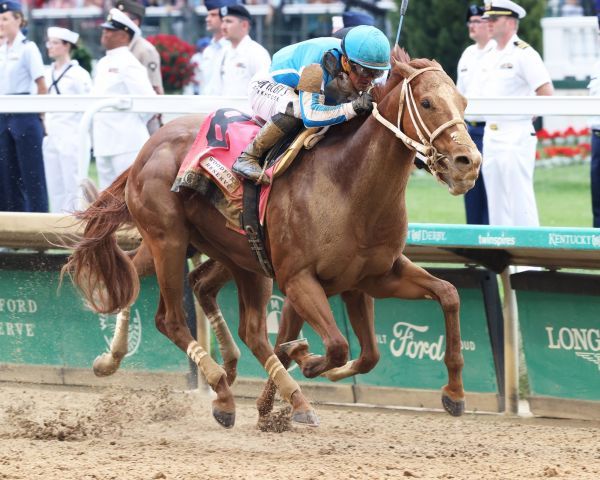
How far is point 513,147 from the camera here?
23.6 ft

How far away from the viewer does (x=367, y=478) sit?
485cm

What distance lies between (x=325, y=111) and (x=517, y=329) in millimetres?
1699

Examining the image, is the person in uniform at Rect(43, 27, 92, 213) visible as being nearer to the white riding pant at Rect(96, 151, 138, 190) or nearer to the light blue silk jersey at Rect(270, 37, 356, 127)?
the white riding pant at Rect(96, 151, 138, 190)

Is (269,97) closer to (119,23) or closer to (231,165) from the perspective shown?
(231,165)

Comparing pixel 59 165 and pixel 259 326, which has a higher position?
pixel 59 165

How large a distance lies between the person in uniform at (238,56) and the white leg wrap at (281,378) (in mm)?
3466

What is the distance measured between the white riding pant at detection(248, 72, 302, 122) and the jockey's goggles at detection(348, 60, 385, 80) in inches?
13.4

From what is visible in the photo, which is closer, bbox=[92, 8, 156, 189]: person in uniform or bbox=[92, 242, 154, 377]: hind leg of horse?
bbox=[92, 242, 154, 377]: hind leg of horse

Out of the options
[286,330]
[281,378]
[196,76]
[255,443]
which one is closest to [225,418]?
[255,443]

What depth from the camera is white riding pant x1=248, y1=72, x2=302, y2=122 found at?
5.57 metres

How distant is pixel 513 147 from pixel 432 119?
243cm

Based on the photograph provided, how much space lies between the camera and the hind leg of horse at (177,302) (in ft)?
19.6

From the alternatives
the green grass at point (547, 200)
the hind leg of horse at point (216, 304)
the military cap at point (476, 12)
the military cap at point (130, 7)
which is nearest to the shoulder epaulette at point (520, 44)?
the military cap at point (476, 12)

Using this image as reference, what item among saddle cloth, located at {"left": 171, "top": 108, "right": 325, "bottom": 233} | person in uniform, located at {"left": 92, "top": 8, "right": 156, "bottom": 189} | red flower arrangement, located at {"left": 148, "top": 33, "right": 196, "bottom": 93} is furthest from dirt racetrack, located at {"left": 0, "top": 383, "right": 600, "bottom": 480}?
red flower arrangement, located at {"left": 148, "top": 33, "right": 196, "bottom": 93}
